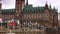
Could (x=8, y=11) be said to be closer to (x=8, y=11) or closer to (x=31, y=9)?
(x=8, y=11)

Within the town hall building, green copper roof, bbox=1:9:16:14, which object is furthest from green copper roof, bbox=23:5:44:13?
green copper roof, bbox=1:9:16:14

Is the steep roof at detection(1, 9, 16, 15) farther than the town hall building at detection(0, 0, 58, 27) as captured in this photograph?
Yes

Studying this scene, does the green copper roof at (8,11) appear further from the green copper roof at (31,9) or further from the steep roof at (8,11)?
the green copper roof at (31,9)

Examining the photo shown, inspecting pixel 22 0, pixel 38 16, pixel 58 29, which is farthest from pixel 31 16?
pixel 58 29

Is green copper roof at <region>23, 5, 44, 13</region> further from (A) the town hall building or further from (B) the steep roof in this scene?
(B) the steep roof

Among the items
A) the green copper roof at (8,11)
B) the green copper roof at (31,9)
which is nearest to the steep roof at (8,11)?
the green copper roof at (8,11)

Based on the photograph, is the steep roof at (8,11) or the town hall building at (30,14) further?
the steep roof at (8,11)

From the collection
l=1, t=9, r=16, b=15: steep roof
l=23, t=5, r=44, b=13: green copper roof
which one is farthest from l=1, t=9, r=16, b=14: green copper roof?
l=23, t=5, r=44, b=13: green copper roof

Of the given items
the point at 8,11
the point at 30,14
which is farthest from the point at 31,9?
the point at 8,11

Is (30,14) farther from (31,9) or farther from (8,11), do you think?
(8,11)

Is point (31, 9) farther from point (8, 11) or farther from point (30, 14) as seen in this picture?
point (8, 11)

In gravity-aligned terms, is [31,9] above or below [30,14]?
above

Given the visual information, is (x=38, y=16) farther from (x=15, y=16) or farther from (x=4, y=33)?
(x=4, y=33)

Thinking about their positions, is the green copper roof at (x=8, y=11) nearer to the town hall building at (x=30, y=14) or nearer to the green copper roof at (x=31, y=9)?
the town hall building at (x=30, y=14)
